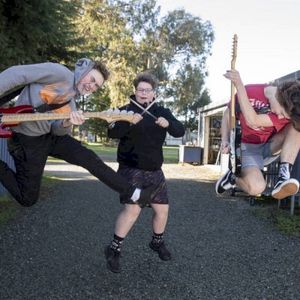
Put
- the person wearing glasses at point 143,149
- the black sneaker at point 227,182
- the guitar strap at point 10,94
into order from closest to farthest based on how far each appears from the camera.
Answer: the guitar strap at point 10,94, the black sneaker at point 227,182, the person wearing glasses at point 143,149

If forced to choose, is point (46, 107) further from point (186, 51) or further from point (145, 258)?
point (186, 51)

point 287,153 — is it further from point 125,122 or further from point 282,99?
point 125,122

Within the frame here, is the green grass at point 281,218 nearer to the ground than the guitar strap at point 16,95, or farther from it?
nearer to the ground

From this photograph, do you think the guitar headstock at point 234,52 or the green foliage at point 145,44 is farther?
the green foliage at point 145,44

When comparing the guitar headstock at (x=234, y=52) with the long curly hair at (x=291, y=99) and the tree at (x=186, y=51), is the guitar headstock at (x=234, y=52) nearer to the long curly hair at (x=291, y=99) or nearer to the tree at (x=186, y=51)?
the long curly hair at (x=291, y=99)

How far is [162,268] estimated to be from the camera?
266 inches

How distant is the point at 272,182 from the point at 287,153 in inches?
331

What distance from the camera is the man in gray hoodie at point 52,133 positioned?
4375mm

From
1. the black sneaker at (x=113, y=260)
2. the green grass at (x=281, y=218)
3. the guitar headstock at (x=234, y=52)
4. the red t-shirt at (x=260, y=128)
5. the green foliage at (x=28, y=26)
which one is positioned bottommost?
the green grass at (x=281, y=218)

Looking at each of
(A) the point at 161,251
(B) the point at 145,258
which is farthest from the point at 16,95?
(B) the point at 145,258

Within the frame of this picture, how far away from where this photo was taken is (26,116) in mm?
4277

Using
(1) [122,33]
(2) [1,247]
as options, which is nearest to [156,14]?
(1) [122,33]

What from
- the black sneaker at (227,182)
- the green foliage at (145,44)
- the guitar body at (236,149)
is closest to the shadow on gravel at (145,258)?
the black sneaker at (227,182)

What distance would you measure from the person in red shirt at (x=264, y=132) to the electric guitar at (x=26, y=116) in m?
1.07
